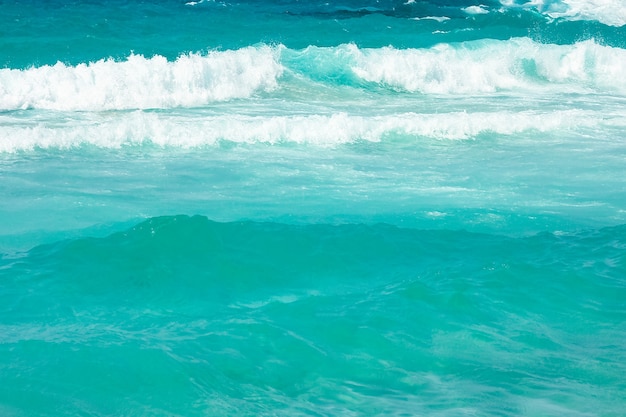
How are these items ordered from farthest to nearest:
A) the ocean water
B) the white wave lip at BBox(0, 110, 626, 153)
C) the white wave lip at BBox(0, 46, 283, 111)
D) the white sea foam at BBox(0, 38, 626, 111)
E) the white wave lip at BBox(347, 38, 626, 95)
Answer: the white wave lip at BBox(347, 38, 626, 95) → the white sea foam at BBox(0, 38, 626, 111) → the white wave lip at BBox(0, 46, 283, 111) → the white wave lip at BBox(0, 110, 626, 153) → the ocean water

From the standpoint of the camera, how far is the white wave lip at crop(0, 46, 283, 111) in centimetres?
1761

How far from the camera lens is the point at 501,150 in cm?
1402

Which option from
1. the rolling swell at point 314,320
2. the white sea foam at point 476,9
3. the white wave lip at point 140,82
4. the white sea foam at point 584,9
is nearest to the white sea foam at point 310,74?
the white wave lip at point 140,82

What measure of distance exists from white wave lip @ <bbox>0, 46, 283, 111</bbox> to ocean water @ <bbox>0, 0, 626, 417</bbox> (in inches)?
2.9

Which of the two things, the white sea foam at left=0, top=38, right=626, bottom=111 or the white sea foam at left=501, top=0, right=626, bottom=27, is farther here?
the white sea foam at left=501, top=0, right=626, bottom=27

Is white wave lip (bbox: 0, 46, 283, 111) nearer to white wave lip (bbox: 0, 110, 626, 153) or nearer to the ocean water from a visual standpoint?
the ocean water

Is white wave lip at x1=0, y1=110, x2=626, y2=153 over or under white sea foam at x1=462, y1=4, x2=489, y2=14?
under

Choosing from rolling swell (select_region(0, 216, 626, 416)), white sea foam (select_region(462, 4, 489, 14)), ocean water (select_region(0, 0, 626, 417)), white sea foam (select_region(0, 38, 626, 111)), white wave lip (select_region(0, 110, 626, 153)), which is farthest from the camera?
white sea foam (select_region(462, 4, 489, 14))

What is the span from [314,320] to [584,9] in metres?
27.1

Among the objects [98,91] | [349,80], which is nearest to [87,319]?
[98,91]

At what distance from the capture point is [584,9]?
30.7 m

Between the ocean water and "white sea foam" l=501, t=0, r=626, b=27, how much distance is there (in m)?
10.7

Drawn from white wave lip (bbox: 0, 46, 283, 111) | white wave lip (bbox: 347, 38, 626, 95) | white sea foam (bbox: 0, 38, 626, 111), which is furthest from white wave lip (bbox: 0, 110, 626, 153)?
white wave lip (bbox: 347, 38, 626, 95)

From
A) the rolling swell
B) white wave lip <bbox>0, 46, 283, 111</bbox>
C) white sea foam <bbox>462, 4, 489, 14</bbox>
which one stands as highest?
white sea foam <bbox>462, 4, 489, 14</bbox>
